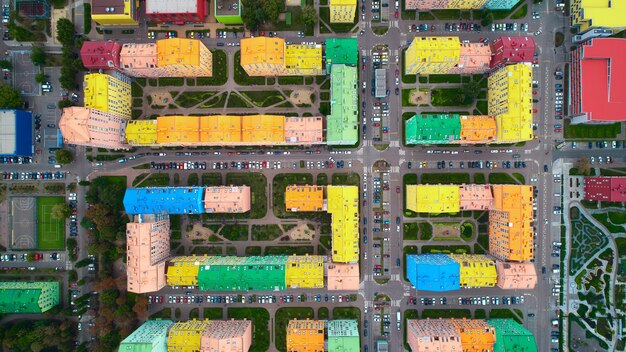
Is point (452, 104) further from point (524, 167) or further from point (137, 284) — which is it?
point (137, 284)

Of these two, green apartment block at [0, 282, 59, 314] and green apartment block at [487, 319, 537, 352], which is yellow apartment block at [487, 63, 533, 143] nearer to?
green apartment block at [487, 319, 537, 352]

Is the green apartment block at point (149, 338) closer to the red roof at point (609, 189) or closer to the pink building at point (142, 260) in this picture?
the pink building at point (142, 260)

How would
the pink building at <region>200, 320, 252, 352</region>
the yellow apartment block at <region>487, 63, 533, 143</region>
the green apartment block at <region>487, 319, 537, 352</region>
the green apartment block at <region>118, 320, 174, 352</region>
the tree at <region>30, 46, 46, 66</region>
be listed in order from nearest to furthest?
the green apartment block at <region>118, 320, 174, 352</region> < the yellow apartment block at <region>487, 63, 533, 143</region> < the pink building at <region>200, 320, 252, 352</region> < the green apartment block at <region>487, 319, 537, 352</region> < the tree at <region>30, 46, 46, 66</region>

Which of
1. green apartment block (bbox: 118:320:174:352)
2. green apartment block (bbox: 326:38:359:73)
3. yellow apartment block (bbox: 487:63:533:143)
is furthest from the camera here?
green apartment block (bbox: 326:38:359:73)

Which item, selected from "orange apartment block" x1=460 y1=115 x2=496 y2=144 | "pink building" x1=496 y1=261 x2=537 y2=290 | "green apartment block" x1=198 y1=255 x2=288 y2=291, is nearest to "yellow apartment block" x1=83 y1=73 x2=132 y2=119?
"green apartment block" x1=198 y1=255 x2=288 y2=291

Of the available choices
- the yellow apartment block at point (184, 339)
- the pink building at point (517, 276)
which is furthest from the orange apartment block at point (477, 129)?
the yellow apartment block at point (184, 339)

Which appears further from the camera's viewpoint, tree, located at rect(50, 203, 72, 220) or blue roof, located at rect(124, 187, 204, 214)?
tree, located at rect(50, 203, 72, 220)
